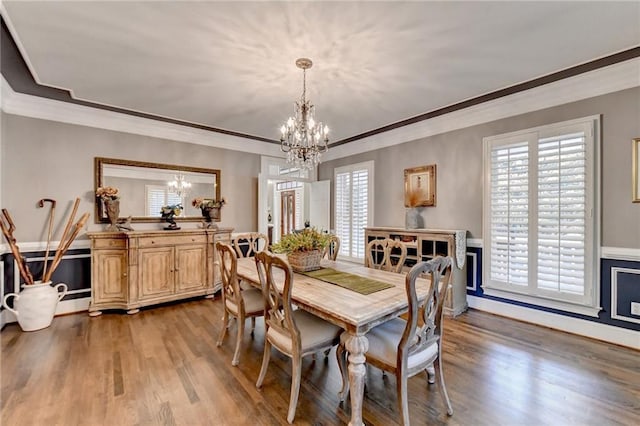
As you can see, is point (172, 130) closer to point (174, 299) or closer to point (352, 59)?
point (174, 299)

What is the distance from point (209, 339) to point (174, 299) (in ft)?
4.38

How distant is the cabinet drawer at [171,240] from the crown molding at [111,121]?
5.16ft

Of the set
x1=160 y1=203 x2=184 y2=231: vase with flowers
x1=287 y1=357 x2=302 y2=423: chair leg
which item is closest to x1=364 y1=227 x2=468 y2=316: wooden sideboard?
x1=287 y1=357 x2=302 y2=423: chair leg

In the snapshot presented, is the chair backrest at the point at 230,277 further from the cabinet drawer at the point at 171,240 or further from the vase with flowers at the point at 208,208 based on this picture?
the vase with flowers at the point at 208,208

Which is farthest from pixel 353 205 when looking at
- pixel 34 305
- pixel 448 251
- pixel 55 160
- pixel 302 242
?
pixel 34 305

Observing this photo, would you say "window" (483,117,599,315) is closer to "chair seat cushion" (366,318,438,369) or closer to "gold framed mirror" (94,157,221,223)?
"chair seat cushion" (366,318,438,369)

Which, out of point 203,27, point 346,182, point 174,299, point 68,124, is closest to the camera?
point 203,27

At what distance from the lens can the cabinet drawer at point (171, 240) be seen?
12.4ft

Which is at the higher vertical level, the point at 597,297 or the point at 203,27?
the point at 203,27

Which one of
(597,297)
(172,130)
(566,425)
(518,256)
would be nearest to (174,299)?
(172,130)

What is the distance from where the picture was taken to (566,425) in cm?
177

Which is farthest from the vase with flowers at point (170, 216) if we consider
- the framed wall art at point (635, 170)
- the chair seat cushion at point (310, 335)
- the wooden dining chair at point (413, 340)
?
the framed wall art at point (635, 170)

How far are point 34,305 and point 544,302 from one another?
18.5ft

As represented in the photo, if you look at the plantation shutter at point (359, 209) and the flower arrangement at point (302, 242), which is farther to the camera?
the plantation shutter at point (359, 209)
